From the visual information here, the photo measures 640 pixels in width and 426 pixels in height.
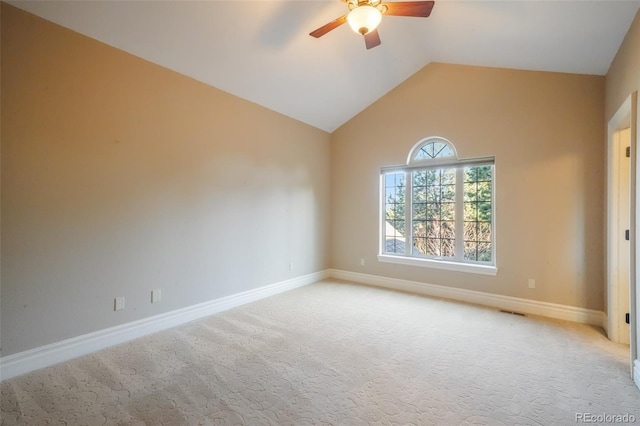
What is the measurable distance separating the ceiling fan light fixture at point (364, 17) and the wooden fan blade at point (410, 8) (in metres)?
0.11

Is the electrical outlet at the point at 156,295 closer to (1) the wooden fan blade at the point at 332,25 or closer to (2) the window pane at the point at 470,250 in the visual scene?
(1) the wooden fan blade at the point at 332,25

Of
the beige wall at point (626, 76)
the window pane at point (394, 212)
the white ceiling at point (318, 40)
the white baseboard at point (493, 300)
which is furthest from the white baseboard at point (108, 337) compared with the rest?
the beige wall at point (626, 76)

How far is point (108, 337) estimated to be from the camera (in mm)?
2664

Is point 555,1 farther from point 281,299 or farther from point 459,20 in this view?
point 281,299

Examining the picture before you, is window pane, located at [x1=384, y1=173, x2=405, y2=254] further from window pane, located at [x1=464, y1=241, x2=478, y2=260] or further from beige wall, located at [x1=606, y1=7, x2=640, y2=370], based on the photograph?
beige wall, located at [x1=606, y1=7, x2=640, y2=370]

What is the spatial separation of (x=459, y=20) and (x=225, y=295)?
402cm

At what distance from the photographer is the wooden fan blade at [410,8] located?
2047 mm

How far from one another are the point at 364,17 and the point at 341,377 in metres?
2.61

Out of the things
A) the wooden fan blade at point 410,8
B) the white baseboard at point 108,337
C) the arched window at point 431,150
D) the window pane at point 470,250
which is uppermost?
the wooden fan blade at point 410,8

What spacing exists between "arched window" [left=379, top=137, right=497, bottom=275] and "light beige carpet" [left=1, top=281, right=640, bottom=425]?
1.08 m

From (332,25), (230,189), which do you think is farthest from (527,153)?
(230,189)

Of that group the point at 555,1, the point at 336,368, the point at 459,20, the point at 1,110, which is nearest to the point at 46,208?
the point at 1,110

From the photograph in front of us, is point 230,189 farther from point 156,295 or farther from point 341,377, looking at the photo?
point 341,377

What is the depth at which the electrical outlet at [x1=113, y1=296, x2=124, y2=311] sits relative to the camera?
8.93 feet
